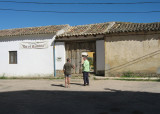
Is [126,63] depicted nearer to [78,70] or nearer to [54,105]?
[78,70]

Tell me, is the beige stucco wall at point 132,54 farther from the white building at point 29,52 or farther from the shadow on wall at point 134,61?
the white building at point 29,52

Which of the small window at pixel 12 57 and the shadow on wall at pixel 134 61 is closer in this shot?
the shadow on wall at pixel 134 61

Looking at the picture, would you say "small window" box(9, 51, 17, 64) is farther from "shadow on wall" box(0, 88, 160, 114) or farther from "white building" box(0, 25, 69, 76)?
"shadow on wall" box(0, 88, 160, 114)

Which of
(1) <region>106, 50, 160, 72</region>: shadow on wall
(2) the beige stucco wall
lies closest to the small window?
(2) the beige stucco wall

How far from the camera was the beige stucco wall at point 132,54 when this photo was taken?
1271cm

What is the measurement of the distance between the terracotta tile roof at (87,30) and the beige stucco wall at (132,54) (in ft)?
3.80

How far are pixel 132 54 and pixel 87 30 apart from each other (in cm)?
413

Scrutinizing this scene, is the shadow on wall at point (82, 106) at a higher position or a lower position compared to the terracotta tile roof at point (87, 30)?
lower

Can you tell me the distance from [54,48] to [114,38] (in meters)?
4.68

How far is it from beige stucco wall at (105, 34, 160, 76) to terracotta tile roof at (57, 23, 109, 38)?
1.16m

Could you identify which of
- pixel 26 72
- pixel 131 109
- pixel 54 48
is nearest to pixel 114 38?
pixel 54 48

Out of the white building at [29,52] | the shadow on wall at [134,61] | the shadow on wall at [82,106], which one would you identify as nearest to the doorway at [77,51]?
the white building at [29,52]

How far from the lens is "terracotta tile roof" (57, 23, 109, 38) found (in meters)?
14.4

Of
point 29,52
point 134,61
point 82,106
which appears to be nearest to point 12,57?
point 29,52
